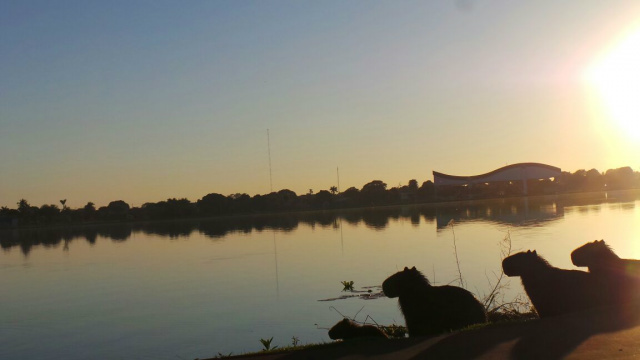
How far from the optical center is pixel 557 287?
1052 cm

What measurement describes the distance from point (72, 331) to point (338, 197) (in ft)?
436

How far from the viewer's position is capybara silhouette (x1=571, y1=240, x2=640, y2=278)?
10648 millimetres

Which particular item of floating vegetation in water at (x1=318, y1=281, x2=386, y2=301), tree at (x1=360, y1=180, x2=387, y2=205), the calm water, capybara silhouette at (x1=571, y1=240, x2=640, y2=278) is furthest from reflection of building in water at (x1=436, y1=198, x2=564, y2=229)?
tree at (x1=360, y1=180, x2=387, y2=205)

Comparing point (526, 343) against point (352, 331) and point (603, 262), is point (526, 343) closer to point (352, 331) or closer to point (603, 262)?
point (352, 331)

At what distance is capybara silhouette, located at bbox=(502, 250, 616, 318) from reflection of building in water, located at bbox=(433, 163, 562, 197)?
14703 centimetres

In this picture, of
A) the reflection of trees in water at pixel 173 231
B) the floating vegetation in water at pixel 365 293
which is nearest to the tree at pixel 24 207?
the reflection of trees in water at pixel 173 231

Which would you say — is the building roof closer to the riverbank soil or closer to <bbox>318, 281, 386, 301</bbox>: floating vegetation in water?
<bbox>318, 281, 386, 301</bbox>: floating vegetation in water

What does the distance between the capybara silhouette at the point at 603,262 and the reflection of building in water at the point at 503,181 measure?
146327mm

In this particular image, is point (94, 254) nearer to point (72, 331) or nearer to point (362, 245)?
point (362, 245)

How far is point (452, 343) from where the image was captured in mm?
8047

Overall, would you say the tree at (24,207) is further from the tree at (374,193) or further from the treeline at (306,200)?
the tree at (374,193)

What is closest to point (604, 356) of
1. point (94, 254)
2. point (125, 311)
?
point (125, 311)

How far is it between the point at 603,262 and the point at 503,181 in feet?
498

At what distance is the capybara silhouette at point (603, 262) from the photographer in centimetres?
1065
